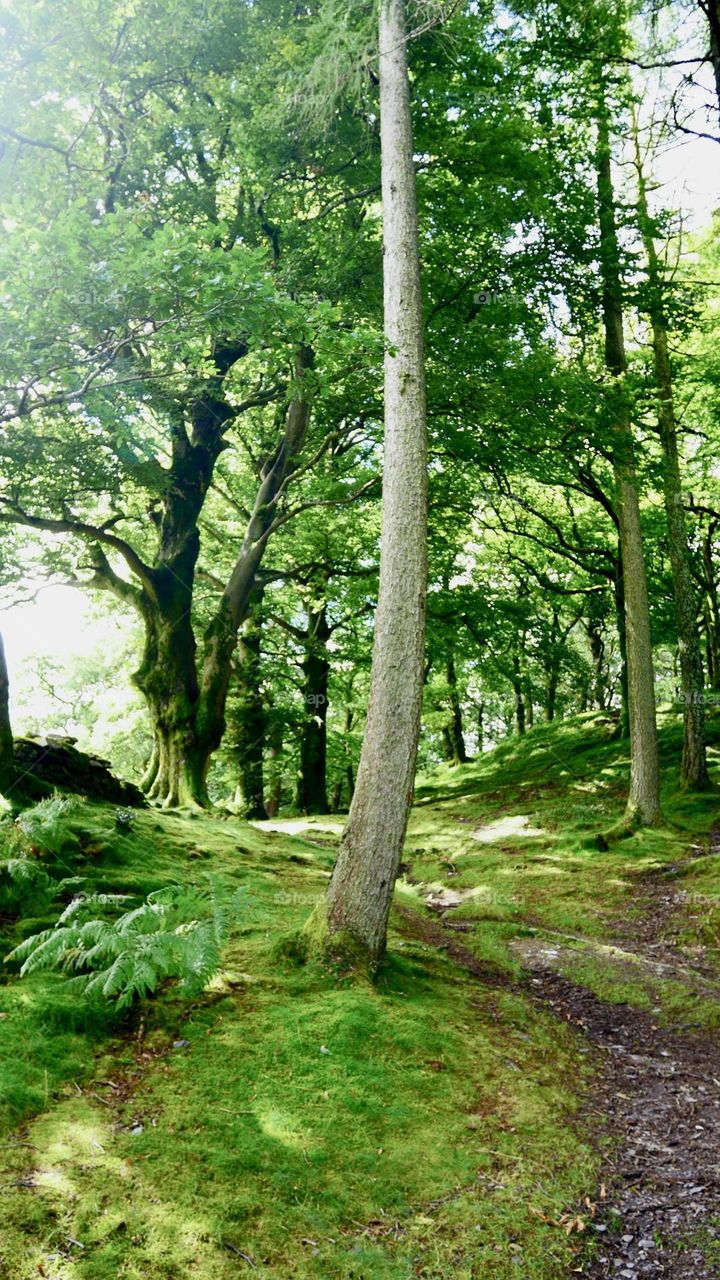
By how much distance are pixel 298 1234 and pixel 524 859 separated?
9.55m

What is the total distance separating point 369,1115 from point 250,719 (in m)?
15.4

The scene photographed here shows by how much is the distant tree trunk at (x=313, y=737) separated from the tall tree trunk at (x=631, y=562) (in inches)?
369

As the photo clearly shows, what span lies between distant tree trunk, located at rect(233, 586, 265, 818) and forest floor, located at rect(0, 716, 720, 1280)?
37.0ft

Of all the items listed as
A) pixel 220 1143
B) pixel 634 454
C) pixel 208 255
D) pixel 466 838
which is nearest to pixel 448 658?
pixel 466 838

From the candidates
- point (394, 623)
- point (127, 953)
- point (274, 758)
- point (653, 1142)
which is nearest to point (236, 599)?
point (274, 758)

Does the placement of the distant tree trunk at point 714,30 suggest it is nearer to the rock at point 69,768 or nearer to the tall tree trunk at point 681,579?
the tall tree trunk at point 681,579

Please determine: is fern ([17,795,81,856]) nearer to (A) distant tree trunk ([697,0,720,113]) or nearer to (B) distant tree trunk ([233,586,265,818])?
(A) distant tree trunk ([697,0,720,113])

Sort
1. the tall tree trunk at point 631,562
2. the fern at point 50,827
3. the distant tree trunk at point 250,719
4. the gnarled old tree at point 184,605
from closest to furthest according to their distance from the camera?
the fern at point 50,827 < the tall tree trunk at point 631,562 < the gnarled old tree at point 184,605 < the distant tree trunk at point 250,719

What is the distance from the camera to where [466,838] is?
589 inches

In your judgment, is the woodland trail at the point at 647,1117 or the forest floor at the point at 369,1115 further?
the woodland trail at the point at 647,1117

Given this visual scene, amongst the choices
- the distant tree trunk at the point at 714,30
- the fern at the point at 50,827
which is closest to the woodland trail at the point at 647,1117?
the fern at the point at 50,827

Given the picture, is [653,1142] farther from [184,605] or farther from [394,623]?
[184,605]

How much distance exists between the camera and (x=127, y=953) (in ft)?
14.8

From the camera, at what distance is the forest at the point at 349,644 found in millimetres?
3574
